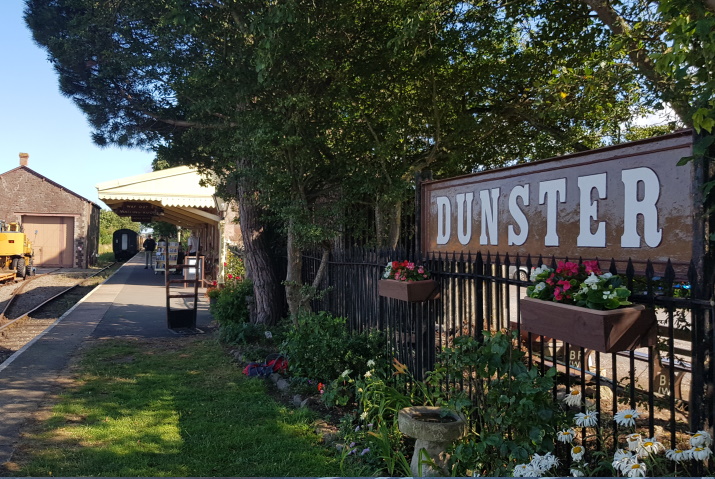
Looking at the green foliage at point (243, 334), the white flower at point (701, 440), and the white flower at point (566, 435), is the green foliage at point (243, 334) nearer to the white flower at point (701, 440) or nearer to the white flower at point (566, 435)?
the white flower at point (566, 435)

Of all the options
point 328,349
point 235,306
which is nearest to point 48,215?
point 235,306

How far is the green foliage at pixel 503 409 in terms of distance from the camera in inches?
130

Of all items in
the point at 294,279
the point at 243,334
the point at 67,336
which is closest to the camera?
the point at 294,279

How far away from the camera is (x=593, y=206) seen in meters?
3.44

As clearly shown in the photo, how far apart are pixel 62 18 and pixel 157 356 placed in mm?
6894

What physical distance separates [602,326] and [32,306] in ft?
56.7

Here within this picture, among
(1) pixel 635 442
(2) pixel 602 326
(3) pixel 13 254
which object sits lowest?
(1) pixel 635 442

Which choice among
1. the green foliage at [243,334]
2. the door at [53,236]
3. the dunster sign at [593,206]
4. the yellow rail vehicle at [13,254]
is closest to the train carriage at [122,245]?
the door at [53,236]

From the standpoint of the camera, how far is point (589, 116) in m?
8.20

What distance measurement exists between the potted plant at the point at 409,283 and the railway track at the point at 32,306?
7277 millimetres

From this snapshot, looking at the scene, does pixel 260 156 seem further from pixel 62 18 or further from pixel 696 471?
pixel 62 18

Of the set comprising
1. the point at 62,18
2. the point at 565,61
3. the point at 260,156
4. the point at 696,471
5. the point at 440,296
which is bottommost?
the point at 696,471

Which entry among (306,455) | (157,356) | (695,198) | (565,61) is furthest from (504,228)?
(157,356)

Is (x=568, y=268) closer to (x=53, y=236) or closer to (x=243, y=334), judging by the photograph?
(x=243, y=334)
